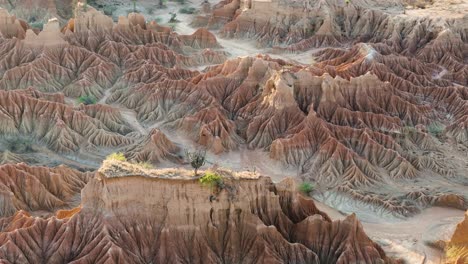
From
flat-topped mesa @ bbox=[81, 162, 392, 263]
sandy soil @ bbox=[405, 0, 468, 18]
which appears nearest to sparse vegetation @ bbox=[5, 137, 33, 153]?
flat-topped mesa @ bbox=[81, 162, 392, 263]

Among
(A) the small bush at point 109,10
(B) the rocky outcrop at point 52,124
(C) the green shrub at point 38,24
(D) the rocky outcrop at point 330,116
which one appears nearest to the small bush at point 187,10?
(A) the small bush at point 109,10

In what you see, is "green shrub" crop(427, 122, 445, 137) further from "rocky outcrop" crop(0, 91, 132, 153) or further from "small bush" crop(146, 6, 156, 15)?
"small bush" crop(146, 6, 156, 15)

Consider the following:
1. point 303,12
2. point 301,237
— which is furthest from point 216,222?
point 303,12

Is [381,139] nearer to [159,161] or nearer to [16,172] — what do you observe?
[159,161]

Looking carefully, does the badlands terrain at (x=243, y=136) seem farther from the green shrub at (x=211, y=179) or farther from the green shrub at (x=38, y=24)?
the green shrub at (x=38, y=24)

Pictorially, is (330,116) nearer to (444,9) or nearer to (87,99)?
(87,99)

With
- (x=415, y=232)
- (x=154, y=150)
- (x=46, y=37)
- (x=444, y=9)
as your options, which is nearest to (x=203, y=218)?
(x=415, y=232)
